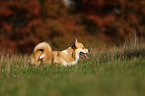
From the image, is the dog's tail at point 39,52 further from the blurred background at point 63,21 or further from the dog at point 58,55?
the blurred background at point 63,21

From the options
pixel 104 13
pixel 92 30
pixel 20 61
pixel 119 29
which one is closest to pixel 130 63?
pixel 20 61

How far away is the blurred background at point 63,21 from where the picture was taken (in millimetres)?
16094

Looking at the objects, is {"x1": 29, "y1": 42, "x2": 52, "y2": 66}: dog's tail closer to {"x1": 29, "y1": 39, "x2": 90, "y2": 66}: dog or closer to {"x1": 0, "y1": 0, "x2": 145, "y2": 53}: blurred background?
{"x1": 29, "y1": 39, "x2": 90, "y2": 66}: dog

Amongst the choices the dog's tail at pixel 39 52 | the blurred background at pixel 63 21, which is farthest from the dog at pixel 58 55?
the blurred background at pixel 63 21

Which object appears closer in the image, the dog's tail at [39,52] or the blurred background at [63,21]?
the dog's tail at [39,52]

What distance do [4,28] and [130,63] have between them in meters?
13.5

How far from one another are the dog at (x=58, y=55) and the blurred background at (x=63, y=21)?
7872mm

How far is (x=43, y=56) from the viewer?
22.6 ft

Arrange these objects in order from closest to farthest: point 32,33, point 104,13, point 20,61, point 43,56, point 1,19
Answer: point 43,56
point 20,61
point 32,33
point 1,19
point 104,13

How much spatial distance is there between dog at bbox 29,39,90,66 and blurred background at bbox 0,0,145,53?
7872mm

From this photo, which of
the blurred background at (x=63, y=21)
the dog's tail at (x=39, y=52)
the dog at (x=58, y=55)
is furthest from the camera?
the blurred background at (x=63, y=21)

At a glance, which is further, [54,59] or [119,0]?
[119,0]

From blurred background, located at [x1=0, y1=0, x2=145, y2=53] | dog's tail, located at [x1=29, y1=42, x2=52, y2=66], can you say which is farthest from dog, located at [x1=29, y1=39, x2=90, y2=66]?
blurred background, located at [x1=0, y1=0, x2=145, y2=53]

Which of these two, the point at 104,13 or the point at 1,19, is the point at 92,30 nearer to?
the point at 104,13
